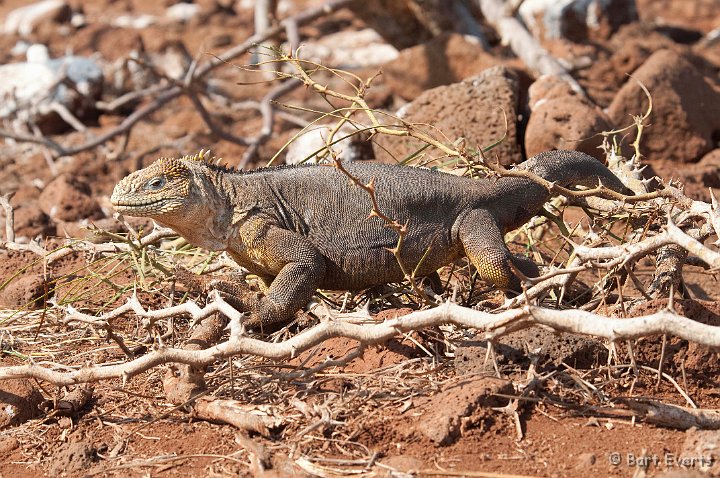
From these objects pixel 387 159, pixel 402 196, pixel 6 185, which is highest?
pixel 402 196

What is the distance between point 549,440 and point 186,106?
9.47 meters

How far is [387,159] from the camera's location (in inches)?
293

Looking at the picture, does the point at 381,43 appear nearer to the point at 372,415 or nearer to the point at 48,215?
the point at 48,215

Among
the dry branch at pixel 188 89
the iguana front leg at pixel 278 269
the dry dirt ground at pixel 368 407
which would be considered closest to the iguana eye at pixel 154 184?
the iguana front leg at pixel 278 269

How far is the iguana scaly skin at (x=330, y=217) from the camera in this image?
→ 4832 mm

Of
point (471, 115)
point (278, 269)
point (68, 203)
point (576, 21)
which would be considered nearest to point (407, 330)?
point (278, 269)

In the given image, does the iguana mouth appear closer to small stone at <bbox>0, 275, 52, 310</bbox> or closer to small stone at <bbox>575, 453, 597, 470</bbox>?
small stone at <bbox>0, 275, 52, 310</bbox>

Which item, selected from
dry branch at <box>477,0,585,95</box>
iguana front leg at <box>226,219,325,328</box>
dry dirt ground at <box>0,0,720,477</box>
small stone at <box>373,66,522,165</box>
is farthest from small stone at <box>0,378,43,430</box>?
dry branch at <box>477,0,585,95</box>

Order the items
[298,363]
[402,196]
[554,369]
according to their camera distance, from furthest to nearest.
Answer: [402,196] → [298,363] → [554,369]

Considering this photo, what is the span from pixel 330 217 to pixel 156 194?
0.93 metres

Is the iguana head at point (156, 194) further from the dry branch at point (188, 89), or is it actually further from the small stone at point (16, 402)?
the dry branch at point (188, 89)

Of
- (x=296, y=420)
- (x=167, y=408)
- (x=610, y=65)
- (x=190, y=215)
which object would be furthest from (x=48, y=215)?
(x=610, y=65)

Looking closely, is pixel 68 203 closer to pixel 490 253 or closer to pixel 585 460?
pixel 490 253

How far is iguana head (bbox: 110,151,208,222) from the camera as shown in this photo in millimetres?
4789
